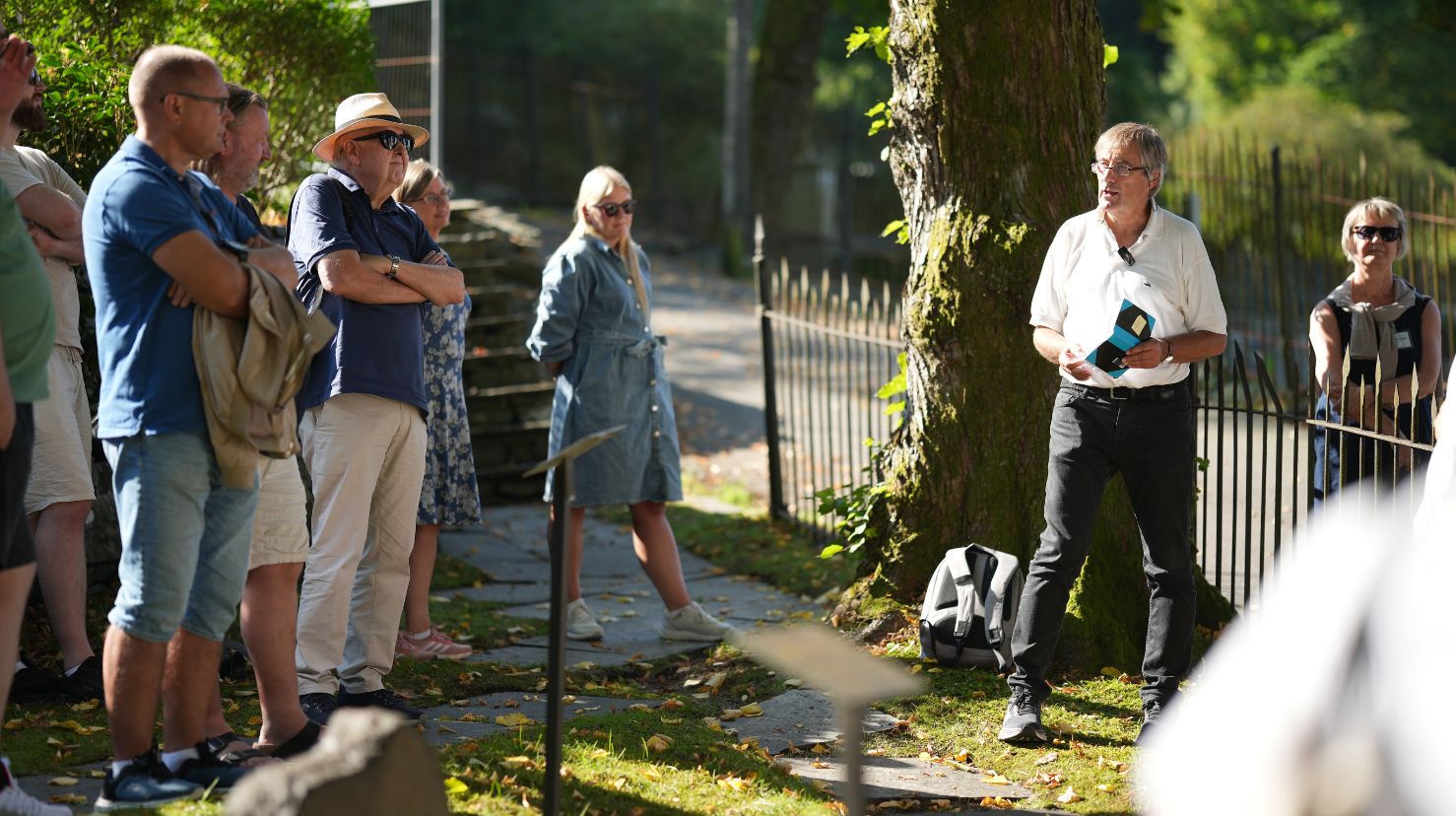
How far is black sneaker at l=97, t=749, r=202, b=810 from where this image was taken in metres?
3.75

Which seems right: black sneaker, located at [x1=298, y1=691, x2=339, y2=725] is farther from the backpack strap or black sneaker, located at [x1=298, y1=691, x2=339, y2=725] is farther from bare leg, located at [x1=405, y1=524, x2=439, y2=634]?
the backpack strap

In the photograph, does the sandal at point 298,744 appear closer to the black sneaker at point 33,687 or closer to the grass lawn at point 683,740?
the grass lawn at point 683,740

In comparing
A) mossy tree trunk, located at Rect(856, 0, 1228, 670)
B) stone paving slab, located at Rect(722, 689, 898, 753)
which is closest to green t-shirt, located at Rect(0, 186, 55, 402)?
stone paving slab, located at Rect(722, 689, 898, 753)

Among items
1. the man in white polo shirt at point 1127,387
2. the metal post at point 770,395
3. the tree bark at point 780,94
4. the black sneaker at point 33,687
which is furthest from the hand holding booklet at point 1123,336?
the tree bark at point 780,94

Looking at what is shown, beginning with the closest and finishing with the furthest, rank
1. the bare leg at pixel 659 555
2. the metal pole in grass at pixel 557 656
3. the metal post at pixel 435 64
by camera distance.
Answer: the metal pole in grass at pixel 557 656 < the bare leg at pixel 659 555 < the metal post at pixel 435 64

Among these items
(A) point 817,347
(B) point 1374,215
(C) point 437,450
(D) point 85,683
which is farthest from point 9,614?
(A) point 817,347

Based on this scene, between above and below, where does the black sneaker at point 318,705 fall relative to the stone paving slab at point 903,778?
above

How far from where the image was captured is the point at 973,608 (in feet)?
18.2

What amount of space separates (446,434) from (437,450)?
81 millimetres

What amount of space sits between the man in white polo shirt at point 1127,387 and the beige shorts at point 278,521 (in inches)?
93.1

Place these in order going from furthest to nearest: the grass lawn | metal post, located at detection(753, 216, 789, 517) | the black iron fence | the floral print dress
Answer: metal post, located at detection(753, 216, 789, 517), the black iron fence, the floral print dress, the grass lawn

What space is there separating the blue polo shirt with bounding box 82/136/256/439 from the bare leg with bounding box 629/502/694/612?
297cm

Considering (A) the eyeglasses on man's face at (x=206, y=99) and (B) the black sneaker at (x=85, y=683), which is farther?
(B) the black sneaker at (x=85, y=683)

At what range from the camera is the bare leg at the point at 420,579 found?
6.03 m
